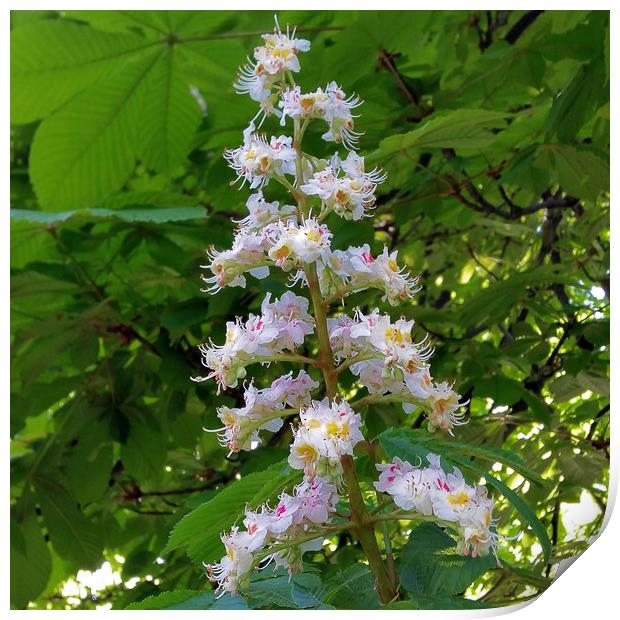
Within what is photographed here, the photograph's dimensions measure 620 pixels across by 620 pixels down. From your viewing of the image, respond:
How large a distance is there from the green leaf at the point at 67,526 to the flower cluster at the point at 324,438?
68 centimetres

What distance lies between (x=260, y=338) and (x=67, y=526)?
66 centimetres

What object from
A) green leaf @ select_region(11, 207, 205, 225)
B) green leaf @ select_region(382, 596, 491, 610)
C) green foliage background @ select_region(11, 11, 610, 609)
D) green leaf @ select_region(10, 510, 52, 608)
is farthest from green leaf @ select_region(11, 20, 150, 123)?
green leaf @ select_region(382, 596, 491, 610)

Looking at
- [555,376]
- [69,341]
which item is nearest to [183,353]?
[69,341]

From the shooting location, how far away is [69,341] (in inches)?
37.7

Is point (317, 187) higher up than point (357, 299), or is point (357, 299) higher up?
point (357, 299)

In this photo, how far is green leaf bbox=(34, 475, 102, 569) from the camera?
972mm

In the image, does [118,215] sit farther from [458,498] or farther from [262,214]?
[458,498]

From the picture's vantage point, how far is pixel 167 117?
2.98ft

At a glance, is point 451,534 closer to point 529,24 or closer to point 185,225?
point 185,225

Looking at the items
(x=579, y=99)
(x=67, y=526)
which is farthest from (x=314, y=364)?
(x=67, y=526)

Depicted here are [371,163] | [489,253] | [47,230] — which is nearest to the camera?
[371,163]

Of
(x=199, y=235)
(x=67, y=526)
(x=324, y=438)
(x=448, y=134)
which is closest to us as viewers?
(x=324, y=438)

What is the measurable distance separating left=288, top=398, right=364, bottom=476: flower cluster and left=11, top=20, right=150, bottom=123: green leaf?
2.08ft

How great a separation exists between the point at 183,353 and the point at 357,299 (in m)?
0.27
